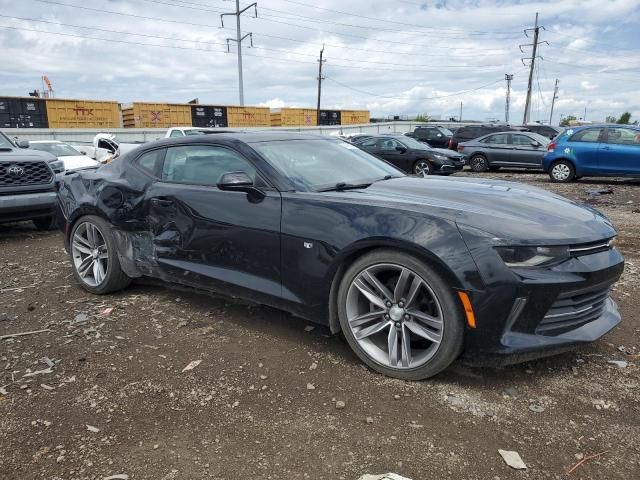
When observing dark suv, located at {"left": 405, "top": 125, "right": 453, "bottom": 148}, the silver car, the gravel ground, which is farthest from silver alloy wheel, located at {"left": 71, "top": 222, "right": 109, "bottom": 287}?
dark suv, located at {"left": 405, "top": 125, "right": 453, "bottom": 148}

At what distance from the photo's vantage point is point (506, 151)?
16.3 m

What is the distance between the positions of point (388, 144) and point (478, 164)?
136 inches

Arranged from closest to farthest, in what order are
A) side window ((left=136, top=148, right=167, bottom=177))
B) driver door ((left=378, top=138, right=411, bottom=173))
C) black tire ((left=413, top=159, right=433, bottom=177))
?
side window ((left=136, top=148, right=167, bottom=177)) → black tire ((left=413, top=159, right=433, bottom=177)) → driver door ((left=378, top=138, right=411, bottom=173))

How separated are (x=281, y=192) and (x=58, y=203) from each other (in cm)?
283

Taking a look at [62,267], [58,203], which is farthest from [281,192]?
[62,267]

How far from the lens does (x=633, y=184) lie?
41.8ft

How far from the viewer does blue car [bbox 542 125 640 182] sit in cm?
1184

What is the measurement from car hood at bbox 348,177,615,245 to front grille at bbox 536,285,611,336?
1.00 feet

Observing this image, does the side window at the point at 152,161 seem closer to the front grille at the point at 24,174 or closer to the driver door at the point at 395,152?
the front grille at the point at 24,174

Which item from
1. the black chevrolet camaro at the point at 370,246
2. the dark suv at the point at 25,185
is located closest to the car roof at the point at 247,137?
the black chevrolet camaro at the point at 370,246

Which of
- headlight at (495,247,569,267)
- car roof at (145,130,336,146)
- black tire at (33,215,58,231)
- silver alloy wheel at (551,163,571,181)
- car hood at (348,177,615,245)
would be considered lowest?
black tire at (33,215,58,231)

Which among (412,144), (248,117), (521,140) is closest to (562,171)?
(521,140)

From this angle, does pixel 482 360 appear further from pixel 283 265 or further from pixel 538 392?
pixel 283 265

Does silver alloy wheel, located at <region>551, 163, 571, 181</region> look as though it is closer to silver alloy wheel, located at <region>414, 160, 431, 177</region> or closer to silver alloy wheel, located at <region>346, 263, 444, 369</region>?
silver alloy wheel, located at <region>414, 160, 431, 177</region>
